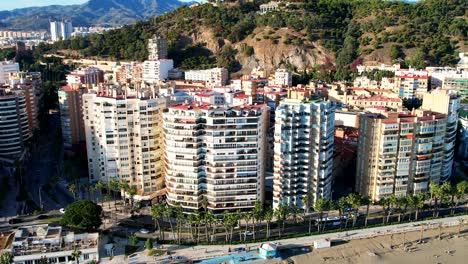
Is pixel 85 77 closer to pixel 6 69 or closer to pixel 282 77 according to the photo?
pixel 6 69

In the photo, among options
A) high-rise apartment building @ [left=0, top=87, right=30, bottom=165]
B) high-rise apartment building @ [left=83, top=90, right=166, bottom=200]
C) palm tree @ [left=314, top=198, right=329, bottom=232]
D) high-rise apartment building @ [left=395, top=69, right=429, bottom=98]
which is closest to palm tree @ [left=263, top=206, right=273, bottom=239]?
palm tree @ [left=314, top=198, right=329, bottom=232]

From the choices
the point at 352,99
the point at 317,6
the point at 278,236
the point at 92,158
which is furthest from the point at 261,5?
the point at 278,236

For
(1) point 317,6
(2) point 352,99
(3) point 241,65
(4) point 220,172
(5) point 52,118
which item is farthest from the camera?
(1) point 317,6

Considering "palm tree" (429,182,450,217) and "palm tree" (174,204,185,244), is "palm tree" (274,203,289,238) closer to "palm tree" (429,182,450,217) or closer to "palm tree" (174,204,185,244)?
"palm tree" (174,204,185,244)

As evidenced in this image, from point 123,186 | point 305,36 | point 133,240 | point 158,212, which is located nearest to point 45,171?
point 123,186

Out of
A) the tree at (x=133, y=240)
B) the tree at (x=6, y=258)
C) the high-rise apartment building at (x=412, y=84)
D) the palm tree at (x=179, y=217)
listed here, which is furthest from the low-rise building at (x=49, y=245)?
the high-rise apartment building at (x=412, y=84)

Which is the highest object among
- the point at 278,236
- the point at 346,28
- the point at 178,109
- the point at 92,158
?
the point at 346,28

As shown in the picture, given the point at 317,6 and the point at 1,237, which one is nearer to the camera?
the point at 1,237

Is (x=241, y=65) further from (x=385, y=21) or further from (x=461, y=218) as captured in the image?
(x=461, y=218)
